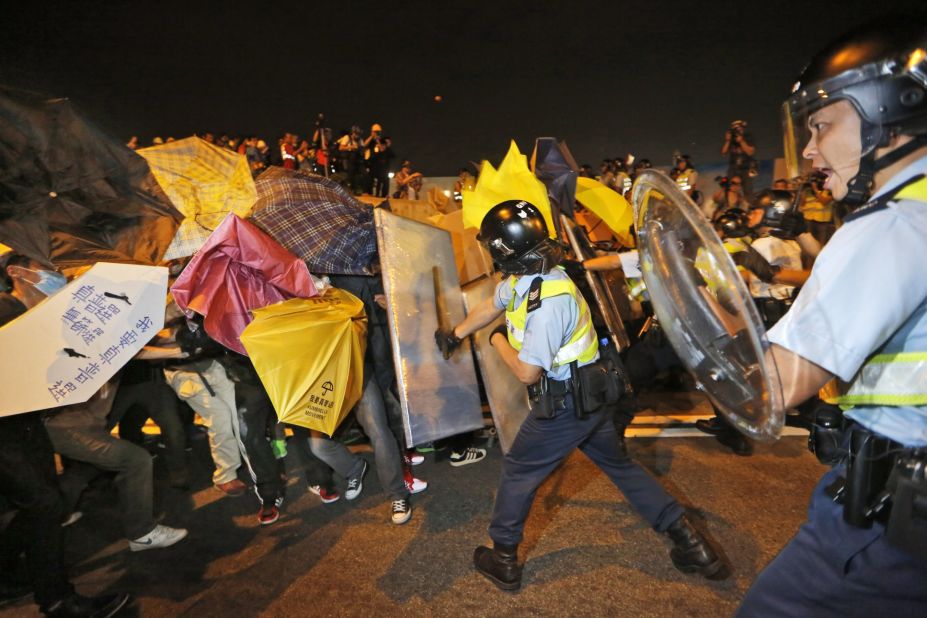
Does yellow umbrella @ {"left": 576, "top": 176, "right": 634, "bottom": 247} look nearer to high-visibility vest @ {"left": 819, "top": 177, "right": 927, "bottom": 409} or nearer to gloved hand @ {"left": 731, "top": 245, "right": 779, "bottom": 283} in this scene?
gloved hand @ {"left": 731, "top": 245, "right": 779, "bottom": 283}

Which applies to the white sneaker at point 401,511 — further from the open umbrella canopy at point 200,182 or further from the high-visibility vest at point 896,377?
the high-visibility vest at point 896,377

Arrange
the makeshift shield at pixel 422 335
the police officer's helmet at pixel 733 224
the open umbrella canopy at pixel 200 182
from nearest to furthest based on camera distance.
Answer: the makeshift shield at pixel 422 335
the open umbrella canopy at pixel 200 182
the police officer's helmet at pixel 733 224

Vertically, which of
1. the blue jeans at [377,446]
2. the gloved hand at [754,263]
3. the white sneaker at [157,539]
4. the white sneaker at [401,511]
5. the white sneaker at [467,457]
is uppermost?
the gloved hand at [754,263]

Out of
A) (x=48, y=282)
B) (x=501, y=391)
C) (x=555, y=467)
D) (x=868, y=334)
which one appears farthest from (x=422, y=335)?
(x=868, y=334)

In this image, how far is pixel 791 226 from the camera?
3.90m

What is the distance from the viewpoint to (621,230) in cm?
434

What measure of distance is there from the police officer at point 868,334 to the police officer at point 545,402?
1.13 meters

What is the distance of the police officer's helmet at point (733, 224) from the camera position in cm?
411

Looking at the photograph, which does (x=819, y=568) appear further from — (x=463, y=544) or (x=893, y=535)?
(x=463, y=544)

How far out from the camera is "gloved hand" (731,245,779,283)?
3.46 metres

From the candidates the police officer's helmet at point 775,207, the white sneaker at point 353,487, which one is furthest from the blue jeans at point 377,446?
the police officer's helmet at point 775,207

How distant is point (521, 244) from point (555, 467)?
1143 mm

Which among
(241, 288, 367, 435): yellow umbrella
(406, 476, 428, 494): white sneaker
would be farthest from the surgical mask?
(406, 476, 428, 494): white sneaker

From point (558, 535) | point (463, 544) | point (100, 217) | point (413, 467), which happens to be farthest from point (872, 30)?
point (100, 217)
